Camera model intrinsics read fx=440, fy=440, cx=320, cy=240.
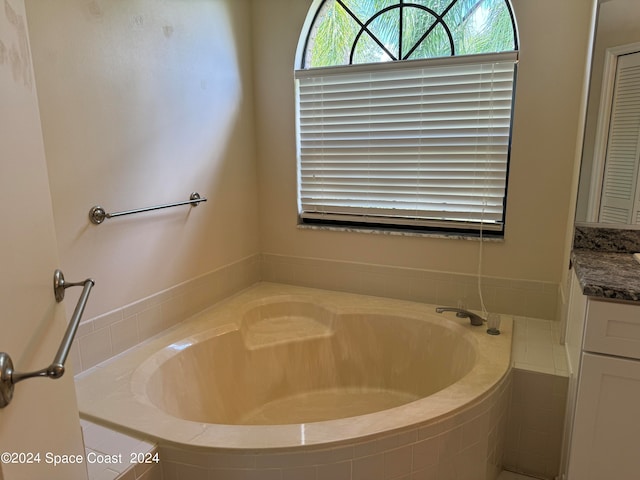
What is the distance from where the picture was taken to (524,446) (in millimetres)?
1836

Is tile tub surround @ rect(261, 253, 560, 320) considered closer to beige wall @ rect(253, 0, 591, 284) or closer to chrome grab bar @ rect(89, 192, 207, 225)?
beige wall @ rect(253, 0, 591, 284)

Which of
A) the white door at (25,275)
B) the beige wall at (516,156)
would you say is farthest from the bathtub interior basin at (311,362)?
the white door at (25,275)

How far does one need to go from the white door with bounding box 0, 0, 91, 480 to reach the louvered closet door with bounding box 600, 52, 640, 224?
192cm

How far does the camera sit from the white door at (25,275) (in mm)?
750

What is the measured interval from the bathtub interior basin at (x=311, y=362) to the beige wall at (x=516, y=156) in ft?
1.24

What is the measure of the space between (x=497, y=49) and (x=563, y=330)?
1.36 meters

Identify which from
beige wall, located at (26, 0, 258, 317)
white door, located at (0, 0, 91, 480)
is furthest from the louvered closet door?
white door, located at (0, 0, 91, 480)

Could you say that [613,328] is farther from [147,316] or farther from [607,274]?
[147,316]

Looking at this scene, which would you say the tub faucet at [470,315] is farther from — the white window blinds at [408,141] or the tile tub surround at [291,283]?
the white window blinds at [408,141]

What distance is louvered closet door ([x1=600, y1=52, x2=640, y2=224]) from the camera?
168 cm

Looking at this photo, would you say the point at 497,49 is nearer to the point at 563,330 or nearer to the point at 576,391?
the point at 563,330

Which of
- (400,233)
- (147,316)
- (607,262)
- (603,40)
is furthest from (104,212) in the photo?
(603,40)

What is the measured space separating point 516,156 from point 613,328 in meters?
1.02

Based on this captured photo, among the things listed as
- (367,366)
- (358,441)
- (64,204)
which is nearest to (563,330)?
(367,366)
